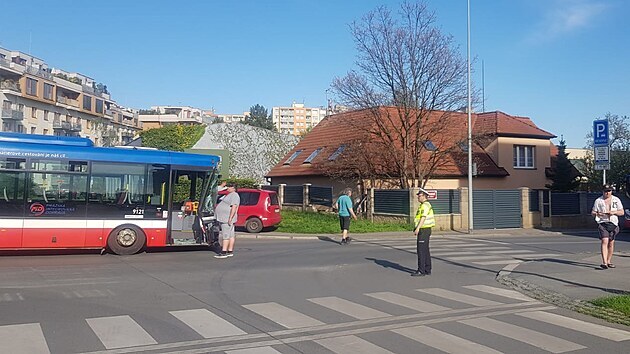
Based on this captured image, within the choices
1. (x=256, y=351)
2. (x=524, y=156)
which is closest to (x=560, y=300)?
(x=256, y=351)

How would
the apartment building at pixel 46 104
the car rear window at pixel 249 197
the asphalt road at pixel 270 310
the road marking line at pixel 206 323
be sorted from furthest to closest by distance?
the apartment building at pixel 46 104, the car rear window at pixel 249 197, the road marking line at pixel 206 323, the asphalt road at pixel 270 310

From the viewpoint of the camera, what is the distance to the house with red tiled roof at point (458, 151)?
3080 cm

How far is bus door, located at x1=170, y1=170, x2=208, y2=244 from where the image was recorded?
15.0 meters

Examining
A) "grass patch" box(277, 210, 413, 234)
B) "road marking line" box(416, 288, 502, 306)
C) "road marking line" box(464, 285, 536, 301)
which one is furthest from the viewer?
"grass patch" box(277, 210, 413, 234)

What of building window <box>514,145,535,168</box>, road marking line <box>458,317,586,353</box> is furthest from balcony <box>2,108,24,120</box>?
road marking line <box>458,317,586,353</box>

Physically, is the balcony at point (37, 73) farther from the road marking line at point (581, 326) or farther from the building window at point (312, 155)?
the road marking line at point (581, 326)

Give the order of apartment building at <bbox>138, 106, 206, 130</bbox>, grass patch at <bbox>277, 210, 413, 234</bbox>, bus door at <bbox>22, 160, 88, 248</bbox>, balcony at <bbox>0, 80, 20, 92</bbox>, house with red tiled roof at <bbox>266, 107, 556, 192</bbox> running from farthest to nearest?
apartment building at <bbox>138, 106, 206, 130</bbox> → balcony at <bbox>0, 80, 20, 92</bbox> → house with red tiled roof at <bbox>266, 107, 556, 192</bbox> → grass patch at <bbox>277, 210, 413, 234</bbox> → bus door at <bbox>22, 160, 88, 248</bbox>

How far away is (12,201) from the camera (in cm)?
1370

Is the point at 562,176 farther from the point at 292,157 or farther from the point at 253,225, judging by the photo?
the point at 253,225

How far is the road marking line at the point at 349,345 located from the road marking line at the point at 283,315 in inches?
30.4

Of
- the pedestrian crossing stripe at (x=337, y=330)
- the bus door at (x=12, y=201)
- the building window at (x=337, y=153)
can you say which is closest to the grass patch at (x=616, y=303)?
the pedestrian crossing stripe at (x=337, y=330)

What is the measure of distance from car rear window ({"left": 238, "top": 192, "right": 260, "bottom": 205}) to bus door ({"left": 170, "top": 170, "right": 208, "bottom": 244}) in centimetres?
773

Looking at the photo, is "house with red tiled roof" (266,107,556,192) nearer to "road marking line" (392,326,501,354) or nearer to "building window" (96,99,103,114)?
"road marking line" (392,326,501,354)

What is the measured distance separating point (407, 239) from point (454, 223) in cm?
674
